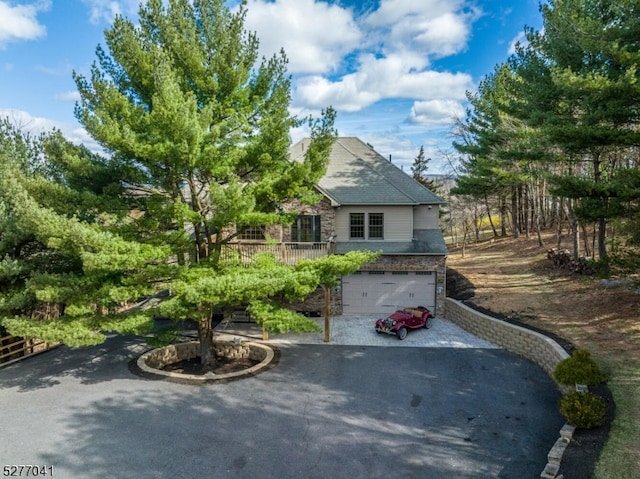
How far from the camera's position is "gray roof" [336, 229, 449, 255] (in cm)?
1855

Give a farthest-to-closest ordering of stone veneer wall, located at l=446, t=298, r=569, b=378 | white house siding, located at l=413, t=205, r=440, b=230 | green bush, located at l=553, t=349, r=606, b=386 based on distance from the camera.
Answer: white house siding, located at l=413, t=205, r=440, b=230 < stone veneer wall, located at l=446, t=298, r=569, b=378 < green bush, located at l=553, t=349, r=606, b=386

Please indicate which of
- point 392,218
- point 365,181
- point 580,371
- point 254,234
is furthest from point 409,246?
point 580,371

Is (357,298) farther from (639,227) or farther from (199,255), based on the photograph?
(639,227)

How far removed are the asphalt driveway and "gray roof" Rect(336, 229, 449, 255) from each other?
5385 millimetres

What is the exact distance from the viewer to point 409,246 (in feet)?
62.4

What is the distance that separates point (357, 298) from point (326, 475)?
11464 mm

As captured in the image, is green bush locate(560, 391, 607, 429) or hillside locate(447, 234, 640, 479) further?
green bush locate(560, 391, 607, 429)

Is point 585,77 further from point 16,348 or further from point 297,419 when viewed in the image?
point 16,348

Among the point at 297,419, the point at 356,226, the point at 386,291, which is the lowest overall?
the point at 297,419

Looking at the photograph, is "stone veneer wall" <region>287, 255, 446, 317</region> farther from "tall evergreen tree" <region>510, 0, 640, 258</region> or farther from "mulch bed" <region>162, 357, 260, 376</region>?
"tall evergreen tree" <region>510, 0, 640, 258</region>

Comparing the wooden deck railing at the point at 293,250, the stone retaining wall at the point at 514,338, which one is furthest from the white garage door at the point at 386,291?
the wooden deck railing at the point at 293,250

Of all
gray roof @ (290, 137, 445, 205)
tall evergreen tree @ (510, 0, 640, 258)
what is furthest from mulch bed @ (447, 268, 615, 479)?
gray roof @ (290, 137, 445, 205)

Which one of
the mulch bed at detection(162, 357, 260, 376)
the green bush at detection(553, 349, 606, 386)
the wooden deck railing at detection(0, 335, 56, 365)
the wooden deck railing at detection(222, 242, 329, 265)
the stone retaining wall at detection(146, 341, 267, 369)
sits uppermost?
the wooden deck railing at detection(222, 242, 329, 265)

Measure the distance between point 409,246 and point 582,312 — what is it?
285 inches
